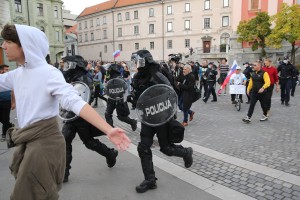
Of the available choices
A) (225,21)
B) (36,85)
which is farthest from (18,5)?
(36,85)

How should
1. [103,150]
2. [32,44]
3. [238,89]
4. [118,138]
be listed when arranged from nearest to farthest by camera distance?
[118,138] → [32,44] → [103,150] → [238,89]

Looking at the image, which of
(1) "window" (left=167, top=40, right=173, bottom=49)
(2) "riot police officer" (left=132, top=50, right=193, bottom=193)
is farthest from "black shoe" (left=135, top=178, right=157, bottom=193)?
(1) "window" (left=167, top=40, right=173, bottom=49)

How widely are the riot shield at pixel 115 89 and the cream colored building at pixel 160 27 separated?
1352 inches

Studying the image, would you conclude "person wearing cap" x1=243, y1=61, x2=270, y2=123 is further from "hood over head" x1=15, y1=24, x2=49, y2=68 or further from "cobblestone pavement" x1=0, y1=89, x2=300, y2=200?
"hood over head" x1=15, y1=24, x2=49, y2=68

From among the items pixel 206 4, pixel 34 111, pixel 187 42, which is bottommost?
pixel 34 111

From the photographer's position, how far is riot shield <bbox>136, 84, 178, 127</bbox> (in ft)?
12.5

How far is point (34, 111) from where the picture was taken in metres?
2.11

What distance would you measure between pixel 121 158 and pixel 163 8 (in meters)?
53.7

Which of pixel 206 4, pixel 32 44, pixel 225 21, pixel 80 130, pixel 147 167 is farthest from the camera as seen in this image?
pixel 206 4

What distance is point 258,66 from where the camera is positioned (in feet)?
27.3

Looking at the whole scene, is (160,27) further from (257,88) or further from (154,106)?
(154,106)

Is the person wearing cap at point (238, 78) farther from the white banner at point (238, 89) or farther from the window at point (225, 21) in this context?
the window at point (225, 21)

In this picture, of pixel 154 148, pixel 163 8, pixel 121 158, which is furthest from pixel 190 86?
pixel 163 8

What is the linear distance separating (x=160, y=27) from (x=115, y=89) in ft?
168
